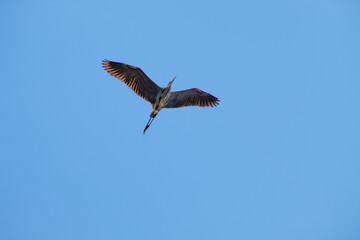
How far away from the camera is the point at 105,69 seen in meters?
16.2

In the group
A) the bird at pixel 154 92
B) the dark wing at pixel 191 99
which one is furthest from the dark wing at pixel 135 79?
the dark wing at pixel 191 99

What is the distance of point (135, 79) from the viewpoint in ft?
55.1

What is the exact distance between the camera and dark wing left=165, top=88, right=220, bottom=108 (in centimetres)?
1770

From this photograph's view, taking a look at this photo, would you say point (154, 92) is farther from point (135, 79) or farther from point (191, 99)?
point (191, 99)

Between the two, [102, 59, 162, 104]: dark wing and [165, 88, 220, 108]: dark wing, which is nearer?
[102, 59, 162, 104]: dark wing

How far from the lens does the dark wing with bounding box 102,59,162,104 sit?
16.3 meters

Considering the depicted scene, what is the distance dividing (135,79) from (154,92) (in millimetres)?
1163

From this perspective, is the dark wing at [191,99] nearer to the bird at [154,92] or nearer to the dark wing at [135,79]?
the bird at [154,92]

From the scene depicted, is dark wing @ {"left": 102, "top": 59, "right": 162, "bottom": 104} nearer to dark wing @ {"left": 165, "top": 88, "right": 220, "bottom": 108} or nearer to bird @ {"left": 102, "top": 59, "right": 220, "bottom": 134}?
bird @ {"left": 102, "top": 59, "right": 220, "bottom": 134}

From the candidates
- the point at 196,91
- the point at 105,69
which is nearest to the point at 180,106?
the point at 196,91

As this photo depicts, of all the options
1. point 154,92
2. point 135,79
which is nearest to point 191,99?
point 154,92

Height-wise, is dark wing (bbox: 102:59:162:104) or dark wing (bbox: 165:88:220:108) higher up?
dark wing (bbox: 165:88:220:108)

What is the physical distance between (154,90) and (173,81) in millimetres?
1136

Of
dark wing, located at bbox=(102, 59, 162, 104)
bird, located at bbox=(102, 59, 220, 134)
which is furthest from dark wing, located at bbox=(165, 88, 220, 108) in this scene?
dark wing, located at bbox=(102, 59, 162, 104)
